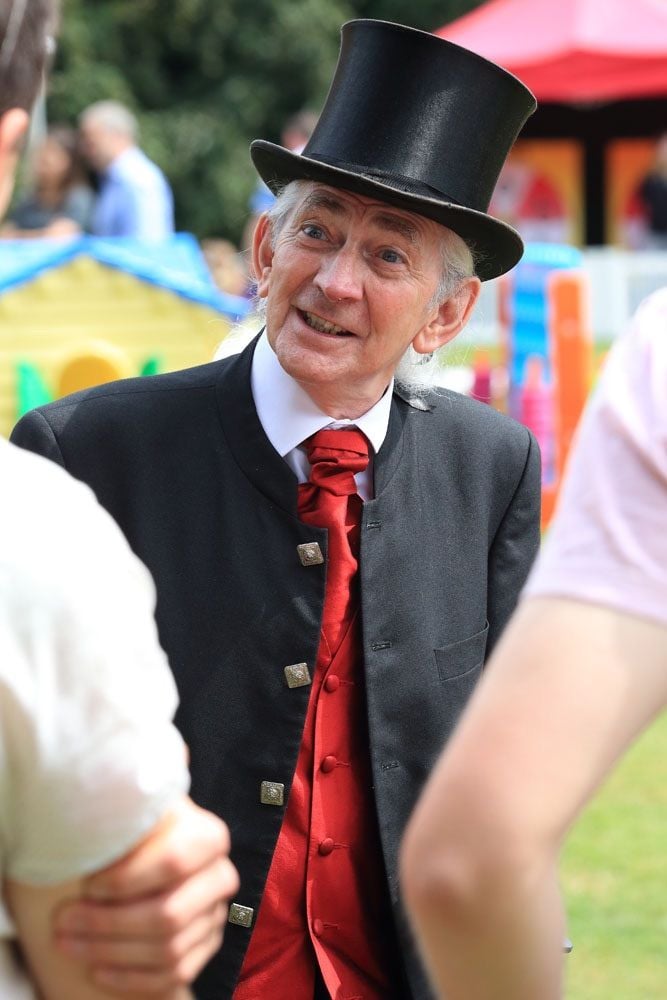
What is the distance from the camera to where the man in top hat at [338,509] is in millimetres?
2486

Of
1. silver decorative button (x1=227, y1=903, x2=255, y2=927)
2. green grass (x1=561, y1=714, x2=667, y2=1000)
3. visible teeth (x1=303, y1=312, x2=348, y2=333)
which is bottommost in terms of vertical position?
green grass (x1=561, y1=714, x2=667, y2=1000)

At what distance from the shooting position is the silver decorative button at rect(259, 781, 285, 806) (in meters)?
2.45

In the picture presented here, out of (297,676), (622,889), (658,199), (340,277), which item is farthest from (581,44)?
(297,676)

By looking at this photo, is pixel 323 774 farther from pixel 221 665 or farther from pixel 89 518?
pixel 89 518

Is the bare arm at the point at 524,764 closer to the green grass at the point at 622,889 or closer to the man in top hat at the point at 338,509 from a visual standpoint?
the man in top hat at the point at 338,509

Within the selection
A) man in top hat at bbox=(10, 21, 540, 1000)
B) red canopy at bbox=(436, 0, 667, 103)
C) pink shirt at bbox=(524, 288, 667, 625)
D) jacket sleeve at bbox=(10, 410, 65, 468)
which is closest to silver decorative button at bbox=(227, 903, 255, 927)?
man in top hat at bbox=(10, 21, 540, 1000)

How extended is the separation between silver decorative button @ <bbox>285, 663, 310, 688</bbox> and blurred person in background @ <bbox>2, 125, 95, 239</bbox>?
1011 cm

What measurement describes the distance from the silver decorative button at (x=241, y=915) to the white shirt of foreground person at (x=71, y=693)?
3.68 feet

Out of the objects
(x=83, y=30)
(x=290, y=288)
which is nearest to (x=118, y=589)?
(x=290, y=288)

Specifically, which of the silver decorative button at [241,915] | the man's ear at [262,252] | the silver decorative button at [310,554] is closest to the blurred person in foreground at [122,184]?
the man's ear at [262,252]

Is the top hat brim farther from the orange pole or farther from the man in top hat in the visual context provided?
the orange pole

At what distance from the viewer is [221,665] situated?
2.51m

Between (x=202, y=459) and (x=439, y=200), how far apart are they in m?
0.60

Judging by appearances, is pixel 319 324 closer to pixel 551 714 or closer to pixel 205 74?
pixel 551 714
